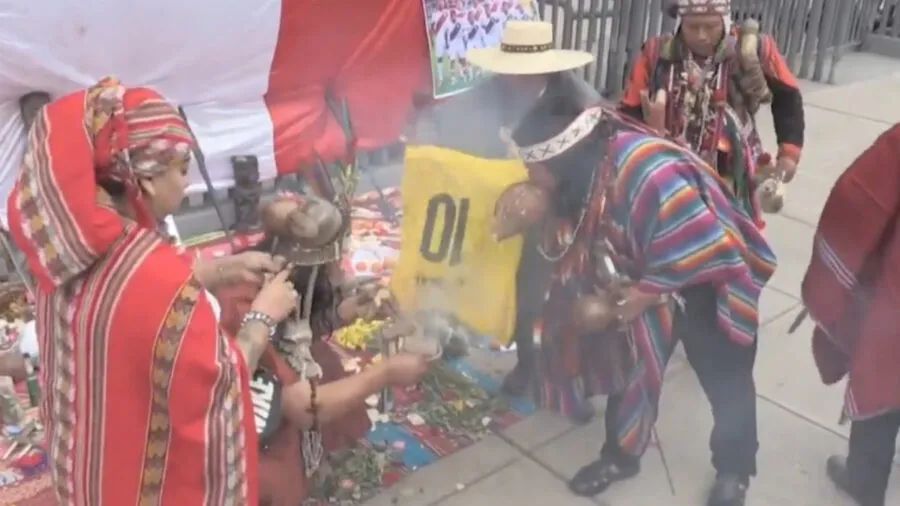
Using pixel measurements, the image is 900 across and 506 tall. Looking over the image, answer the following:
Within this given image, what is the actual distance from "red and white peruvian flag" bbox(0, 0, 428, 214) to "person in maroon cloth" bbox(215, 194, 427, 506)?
2043 millimetres

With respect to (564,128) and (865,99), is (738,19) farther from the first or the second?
(564,128)

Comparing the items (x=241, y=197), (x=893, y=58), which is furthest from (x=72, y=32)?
(x=893, y=58)

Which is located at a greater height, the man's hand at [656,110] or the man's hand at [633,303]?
the man's hand at [656,110]

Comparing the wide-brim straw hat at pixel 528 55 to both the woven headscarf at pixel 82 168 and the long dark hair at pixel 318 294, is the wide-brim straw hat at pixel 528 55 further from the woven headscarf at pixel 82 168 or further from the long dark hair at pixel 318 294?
the woven headscarf at pixel 82 168

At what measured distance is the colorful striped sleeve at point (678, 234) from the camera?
2.60 m

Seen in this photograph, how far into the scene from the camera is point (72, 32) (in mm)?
4129

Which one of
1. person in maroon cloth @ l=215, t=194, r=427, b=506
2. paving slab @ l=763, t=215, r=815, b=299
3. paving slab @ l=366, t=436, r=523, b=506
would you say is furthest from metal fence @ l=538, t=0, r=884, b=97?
person in maroon cloth @ l=215, t=194, r=427, b=506

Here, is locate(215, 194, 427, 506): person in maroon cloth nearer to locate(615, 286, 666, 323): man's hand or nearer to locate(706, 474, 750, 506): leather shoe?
locate(615, 286, 666, 323): man's hand

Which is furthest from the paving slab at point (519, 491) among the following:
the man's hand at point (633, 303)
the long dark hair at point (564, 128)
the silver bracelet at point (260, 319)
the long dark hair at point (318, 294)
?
the silver bracelet at point (260, 319)

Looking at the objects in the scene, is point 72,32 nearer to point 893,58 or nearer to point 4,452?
point 4,452

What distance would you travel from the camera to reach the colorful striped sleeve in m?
2.60

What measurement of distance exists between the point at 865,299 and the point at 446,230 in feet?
4.71

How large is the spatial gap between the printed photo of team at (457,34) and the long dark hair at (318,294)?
9.54ft

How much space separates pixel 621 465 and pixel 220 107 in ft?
9.33
